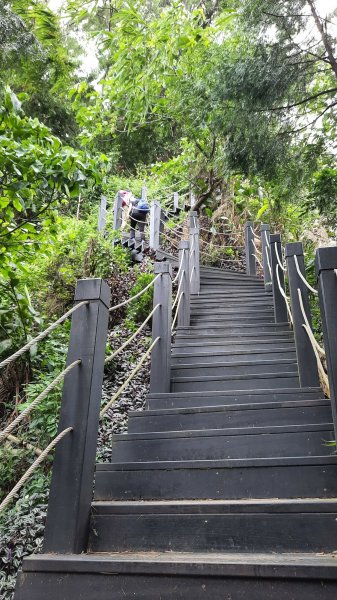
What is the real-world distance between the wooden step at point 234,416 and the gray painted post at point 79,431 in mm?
1035

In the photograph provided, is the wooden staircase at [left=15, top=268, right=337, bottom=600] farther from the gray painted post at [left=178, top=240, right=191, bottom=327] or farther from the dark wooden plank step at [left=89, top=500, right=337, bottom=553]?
the gray painted post at [left=178, top=240, right=191, bottom=327]

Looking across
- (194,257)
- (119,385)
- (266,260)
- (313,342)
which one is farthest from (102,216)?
(313,342)

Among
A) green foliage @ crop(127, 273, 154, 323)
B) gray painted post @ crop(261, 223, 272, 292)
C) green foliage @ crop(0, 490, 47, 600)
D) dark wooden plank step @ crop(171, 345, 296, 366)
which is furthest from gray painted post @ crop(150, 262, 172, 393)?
gray painted post @ crop(261, 223, 272, 292)

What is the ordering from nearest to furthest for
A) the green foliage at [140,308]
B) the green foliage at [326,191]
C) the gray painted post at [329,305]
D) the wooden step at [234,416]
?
1. the gray painted post at [329,305]
2. the wooden step at [234,416]
3. the green foliage at [326,191]
4. the green foliage at [140,308]

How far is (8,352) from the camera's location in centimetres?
389

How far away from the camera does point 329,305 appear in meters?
1.90

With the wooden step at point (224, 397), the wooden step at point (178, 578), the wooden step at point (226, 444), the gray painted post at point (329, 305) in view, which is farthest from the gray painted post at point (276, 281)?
the wooden step at point (178, 578)

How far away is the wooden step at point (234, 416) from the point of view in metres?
2.61

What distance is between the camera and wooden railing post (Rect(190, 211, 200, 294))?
6.80 meters

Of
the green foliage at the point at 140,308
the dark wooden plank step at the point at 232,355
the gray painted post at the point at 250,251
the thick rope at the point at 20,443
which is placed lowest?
the thick rope at the point at 20,443

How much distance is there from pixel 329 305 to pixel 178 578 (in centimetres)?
124

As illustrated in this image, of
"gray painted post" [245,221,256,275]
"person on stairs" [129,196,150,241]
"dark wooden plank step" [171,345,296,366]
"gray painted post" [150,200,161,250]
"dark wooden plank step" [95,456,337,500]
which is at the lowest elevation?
"dark wooden plank step" [95,456,337,500]

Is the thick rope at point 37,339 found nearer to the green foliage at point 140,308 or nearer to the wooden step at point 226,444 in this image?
the wooden step at point 226,444

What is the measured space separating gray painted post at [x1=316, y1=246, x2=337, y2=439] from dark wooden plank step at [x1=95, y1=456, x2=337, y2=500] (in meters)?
0.35
